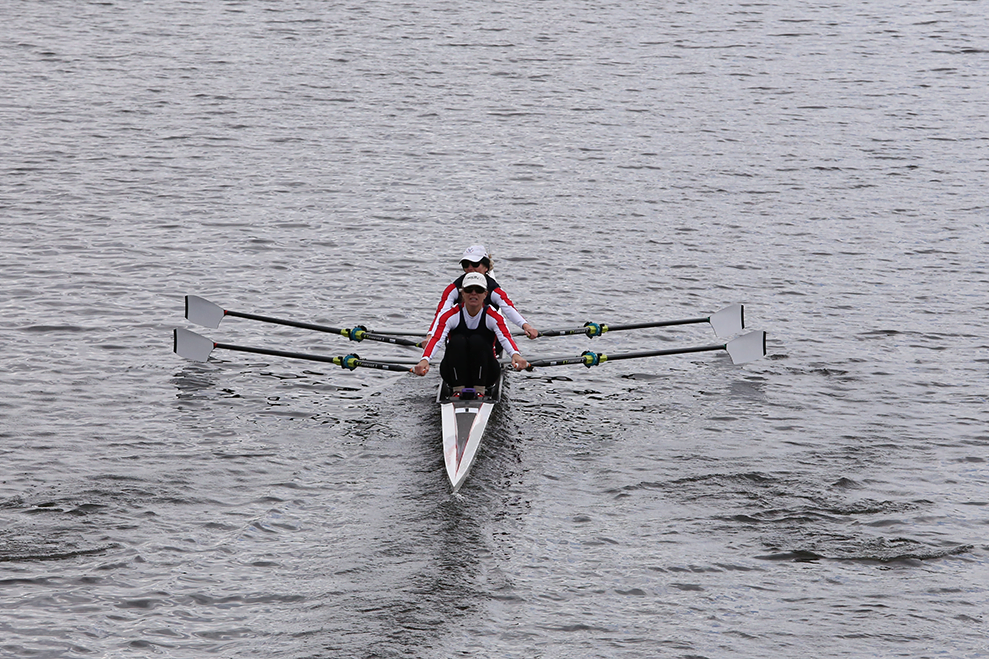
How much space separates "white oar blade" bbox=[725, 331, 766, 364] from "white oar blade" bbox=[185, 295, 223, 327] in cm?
888

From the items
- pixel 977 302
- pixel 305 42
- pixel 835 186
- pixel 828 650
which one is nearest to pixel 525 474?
pixel 828 650

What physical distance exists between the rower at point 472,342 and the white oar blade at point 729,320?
4755 mm

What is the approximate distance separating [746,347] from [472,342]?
537 cm

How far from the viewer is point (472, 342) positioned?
16.8m

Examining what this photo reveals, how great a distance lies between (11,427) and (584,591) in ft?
29.7

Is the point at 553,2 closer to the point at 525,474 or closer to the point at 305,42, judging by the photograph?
the point at 305,42

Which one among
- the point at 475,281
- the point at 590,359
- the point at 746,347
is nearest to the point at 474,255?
the point at 475,281

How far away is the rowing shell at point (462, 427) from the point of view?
48.9ft

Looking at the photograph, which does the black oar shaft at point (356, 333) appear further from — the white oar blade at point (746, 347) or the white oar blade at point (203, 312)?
the white oar blade at point (746, 347)

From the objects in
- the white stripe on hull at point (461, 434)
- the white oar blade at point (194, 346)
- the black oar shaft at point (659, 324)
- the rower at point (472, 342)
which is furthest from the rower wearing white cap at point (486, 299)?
the white oar blade at point (194, 346)

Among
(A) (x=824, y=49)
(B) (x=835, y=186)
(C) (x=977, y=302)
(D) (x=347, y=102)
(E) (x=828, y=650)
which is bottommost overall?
(E) (x=828, y=650)

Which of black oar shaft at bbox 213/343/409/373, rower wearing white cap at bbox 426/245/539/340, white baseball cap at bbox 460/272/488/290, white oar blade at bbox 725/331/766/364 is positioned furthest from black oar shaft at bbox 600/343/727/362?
black oar shaft at bbox 213/343/409/373

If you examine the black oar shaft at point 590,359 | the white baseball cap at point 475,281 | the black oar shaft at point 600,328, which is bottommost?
the black oar shaft at point 590,359

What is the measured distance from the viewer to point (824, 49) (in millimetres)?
44781
